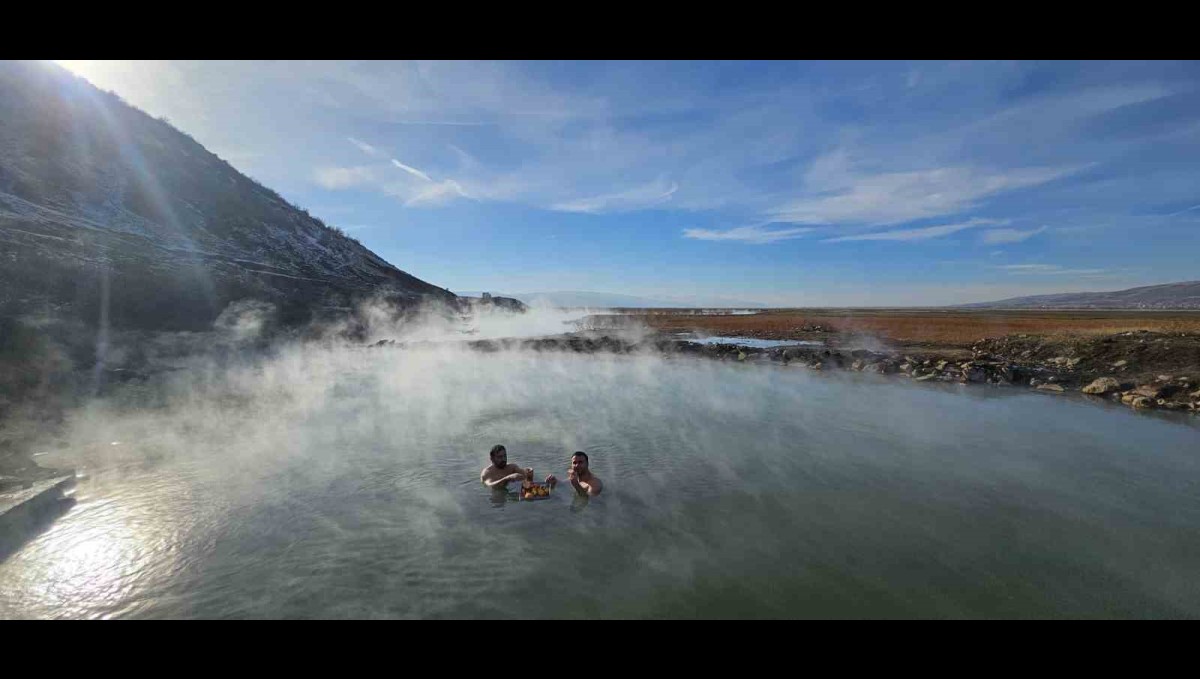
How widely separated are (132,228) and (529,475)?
24.3m

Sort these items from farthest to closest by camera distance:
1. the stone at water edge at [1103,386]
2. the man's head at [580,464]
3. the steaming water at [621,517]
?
the stone at water edge at [1103,386] < the man's head at [580,464] < the steaming water at [621,517]

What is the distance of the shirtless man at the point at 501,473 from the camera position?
8.03 metres

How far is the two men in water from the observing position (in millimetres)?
7926

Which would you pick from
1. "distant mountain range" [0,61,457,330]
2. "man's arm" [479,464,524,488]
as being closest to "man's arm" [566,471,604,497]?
"man's arm" [479,464,524,488]

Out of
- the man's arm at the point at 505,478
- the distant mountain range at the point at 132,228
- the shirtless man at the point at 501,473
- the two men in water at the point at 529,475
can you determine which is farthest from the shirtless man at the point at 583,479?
the distant mountain range at the point at 132,228

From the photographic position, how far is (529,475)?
7859mm

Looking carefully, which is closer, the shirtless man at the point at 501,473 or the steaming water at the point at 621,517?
the steaming water at the point at 621,517

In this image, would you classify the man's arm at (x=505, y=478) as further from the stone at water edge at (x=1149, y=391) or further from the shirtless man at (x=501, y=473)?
the stone at water edge at (x=1149, y=391)

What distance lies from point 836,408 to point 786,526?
8.52 m

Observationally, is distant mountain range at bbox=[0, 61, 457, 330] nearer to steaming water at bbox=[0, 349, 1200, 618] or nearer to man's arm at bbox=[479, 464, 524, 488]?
steaming water at bbox=[0, 349, 1200, 618]

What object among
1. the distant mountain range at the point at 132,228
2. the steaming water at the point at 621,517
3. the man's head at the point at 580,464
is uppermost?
the distant mountain range at the point at 132,228

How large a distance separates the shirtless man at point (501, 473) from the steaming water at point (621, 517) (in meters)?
0.24

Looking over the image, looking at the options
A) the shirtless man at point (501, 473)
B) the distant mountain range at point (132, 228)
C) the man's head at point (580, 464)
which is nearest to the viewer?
the man's head at point (580, 464)
